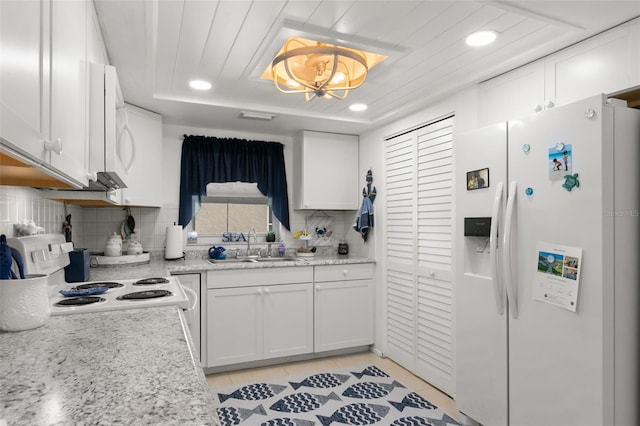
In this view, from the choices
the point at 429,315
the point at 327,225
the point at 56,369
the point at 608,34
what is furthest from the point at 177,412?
the point at 327,225

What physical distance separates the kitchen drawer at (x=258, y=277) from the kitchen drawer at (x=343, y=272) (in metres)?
0.10

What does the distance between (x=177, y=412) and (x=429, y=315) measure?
2.62 metres

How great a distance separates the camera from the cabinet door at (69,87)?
0.96 m

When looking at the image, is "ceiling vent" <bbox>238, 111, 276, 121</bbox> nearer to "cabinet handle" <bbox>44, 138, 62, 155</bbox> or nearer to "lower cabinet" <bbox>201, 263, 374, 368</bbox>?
"lower cabinet" <bbox>201, 263, 374, 368</bbox>

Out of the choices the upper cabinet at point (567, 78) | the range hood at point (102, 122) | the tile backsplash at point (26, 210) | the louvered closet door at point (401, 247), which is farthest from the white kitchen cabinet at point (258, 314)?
the upper cabinet at point (567, 78)

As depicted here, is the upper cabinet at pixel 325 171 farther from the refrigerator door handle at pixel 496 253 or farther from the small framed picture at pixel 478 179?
the refrigerator door handle at pixel 496 253

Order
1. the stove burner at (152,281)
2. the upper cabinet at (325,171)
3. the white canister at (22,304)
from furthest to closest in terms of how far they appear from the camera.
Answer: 1. the upper cabinet at (325,171)
2. the stove burner at (152,281)
3. the white canister at (22,304)

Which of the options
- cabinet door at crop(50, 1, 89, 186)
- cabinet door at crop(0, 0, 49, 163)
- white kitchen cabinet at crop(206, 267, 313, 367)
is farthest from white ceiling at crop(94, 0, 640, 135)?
white kitchen cabinet at crop(206, 267, 313, 367)

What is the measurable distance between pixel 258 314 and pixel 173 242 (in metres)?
0.98

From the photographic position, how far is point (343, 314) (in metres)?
3.70

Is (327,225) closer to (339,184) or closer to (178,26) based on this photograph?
(339,184)

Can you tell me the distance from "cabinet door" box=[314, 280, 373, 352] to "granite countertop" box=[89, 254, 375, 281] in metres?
0.22

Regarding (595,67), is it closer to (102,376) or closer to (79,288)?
(102,376)

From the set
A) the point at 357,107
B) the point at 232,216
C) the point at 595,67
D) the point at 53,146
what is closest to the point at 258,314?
the point at 232,216
